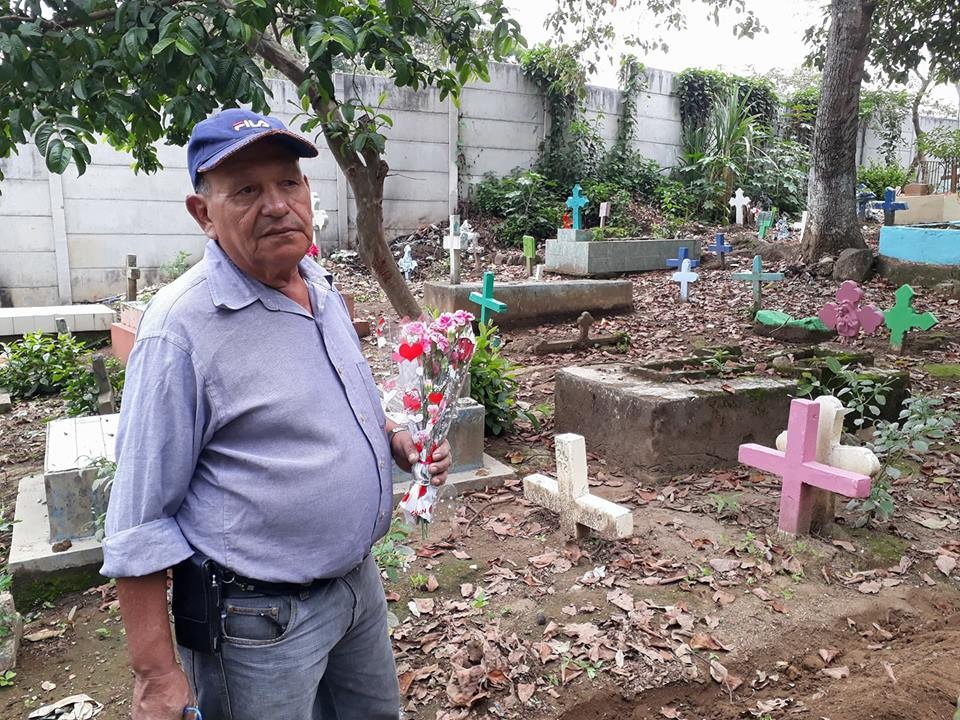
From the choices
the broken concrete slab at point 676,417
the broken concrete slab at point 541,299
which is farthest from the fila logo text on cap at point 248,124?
the broken concrete slab at point 541,299

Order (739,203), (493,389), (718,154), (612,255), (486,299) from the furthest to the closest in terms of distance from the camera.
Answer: (718,154) → (739,203) → (612,255) → (486,299) → (493,389)

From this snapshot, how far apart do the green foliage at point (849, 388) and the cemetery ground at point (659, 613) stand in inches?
16.7

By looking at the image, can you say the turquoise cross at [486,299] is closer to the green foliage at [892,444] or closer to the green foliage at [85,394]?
the green foliage at [85,394]

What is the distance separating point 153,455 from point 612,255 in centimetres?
995

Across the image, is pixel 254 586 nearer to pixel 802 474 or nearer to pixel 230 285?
pixel 230 285

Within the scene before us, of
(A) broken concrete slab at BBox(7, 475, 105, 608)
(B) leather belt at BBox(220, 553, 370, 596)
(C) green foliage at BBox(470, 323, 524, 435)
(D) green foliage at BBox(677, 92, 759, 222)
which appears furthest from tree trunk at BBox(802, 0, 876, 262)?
(B) leather belt at BBox(220, 553, 370, 596)

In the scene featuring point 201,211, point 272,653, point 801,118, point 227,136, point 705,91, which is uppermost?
point 705,91

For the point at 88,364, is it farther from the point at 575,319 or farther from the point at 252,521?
the point at 252,521

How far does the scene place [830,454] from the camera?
3439 millimetres

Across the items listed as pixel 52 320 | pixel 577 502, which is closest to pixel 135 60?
pixel 577 502

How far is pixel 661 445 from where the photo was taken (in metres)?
4.20

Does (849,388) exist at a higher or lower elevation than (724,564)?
higher

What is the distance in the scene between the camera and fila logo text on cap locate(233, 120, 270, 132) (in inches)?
57.1

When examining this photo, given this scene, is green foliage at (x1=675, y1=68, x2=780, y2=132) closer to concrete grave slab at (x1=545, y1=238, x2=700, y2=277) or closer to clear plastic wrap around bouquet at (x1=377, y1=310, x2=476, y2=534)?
concrete grave slab at (x1=545, y1=238, x2=700, y2=277)
